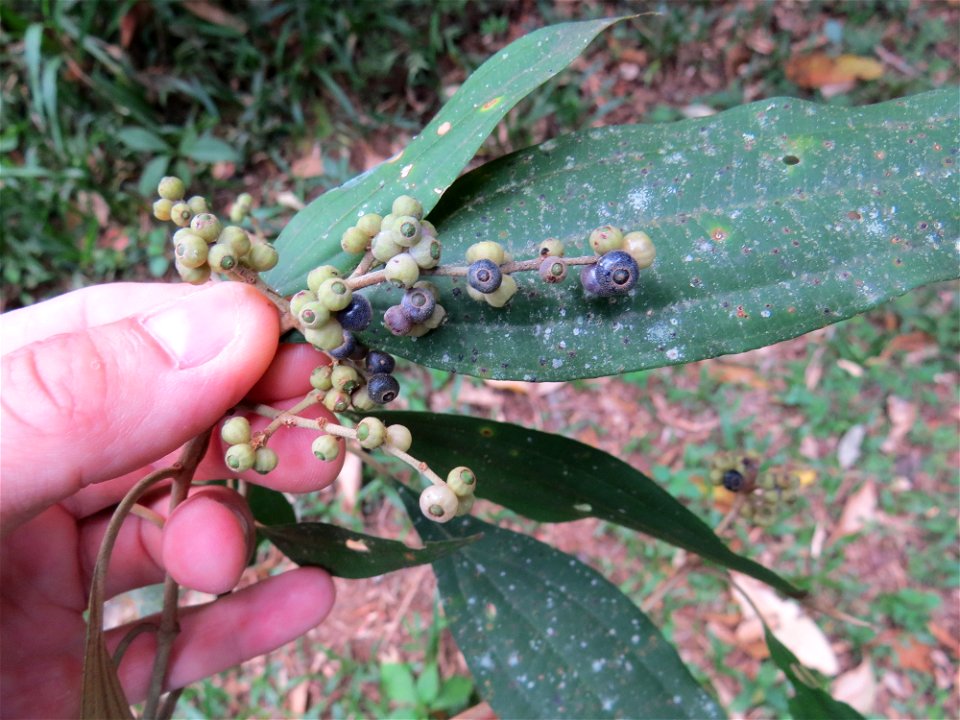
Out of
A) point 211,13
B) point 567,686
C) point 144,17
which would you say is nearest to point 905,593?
point 567,686

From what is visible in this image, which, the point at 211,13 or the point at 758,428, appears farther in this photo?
the point at 211,13

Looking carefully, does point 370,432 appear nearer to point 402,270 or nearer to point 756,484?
point 402,270

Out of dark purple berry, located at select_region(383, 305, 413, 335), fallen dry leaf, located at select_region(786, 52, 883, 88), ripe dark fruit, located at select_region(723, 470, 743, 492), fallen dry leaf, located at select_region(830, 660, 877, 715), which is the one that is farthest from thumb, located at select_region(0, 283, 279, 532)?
fallen dry leaf, located at select_region(786, 52, 883, 88)

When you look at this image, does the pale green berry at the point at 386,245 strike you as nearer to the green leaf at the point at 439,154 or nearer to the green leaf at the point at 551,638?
the green leaf at the point at 439,154

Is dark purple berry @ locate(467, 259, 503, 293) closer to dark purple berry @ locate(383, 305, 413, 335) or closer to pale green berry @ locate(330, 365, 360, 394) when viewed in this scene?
dark purple berry @ locate(383, 305, 413, 335)

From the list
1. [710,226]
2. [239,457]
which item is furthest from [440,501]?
[710,226]

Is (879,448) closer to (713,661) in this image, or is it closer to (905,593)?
(905,593)

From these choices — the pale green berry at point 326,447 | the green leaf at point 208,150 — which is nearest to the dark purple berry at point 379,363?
the pale green berry at point 326,447
